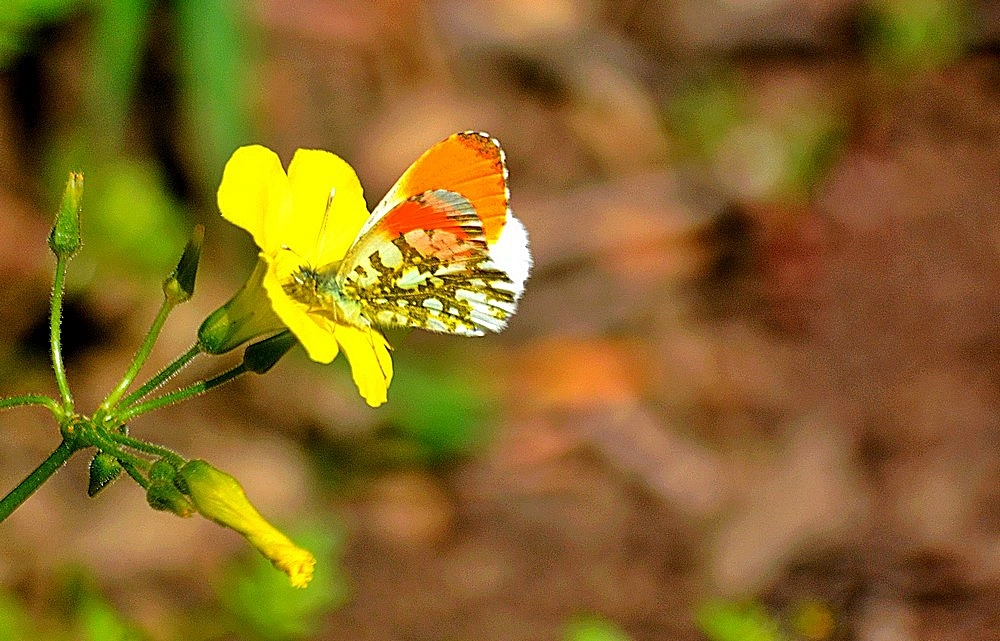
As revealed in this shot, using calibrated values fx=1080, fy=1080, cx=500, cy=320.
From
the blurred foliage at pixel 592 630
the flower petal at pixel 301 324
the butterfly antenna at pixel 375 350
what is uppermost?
the blurred foliage at pixel 592 630

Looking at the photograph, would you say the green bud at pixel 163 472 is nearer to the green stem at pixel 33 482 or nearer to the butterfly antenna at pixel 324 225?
the green stem at pixel 33 482

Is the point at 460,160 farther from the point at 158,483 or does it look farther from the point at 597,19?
the point at 597,19

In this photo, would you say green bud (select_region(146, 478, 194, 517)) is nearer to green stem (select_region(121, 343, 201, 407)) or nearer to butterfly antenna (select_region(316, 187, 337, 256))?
green stem (select_region(121, 343, 201, 407))

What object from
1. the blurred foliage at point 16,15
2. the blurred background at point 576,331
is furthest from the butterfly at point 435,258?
the blurred background at point 576,331

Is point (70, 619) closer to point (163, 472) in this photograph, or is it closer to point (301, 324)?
point (163, 472)

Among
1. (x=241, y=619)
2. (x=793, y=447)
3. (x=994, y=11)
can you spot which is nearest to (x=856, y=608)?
(x=793, y=447)

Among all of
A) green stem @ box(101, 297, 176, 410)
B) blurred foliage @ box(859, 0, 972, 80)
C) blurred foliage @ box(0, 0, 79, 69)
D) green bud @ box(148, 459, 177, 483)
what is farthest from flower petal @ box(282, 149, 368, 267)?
blurred foliage @ box(859, 0, 972, 80)

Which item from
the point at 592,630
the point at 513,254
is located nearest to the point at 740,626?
the point at 592,630
